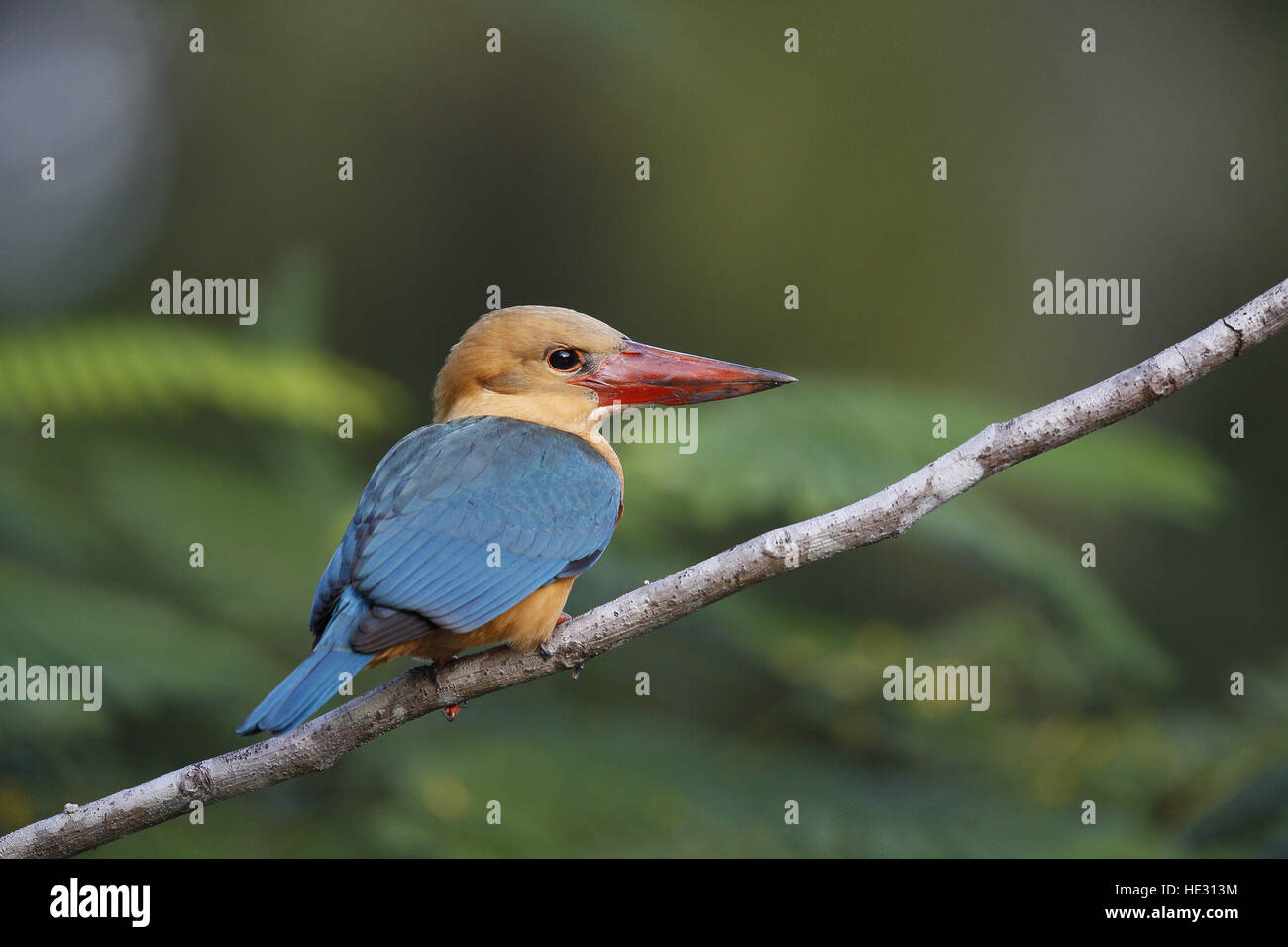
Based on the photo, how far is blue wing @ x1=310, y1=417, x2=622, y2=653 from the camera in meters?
→ 3.09

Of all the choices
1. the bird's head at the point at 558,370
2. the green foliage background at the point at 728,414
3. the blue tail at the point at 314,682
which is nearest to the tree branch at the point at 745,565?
the blue tail at the point at 314,682

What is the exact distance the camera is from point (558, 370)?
13.1ft

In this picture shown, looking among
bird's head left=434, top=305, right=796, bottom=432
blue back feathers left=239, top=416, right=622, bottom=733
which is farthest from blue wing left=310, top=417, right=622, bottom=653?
bird's head left=434, top=305, right=796, bottom=432

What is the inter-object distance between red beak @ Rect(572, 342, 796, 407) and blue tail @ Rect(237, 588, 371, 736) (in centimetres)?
128

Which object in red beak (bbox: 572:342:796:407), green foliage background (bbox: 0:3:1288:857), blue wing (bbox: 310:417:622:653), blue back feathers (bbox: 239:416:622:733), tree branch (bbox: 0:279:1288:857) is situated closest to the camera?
tree branch (bbox: 0:279:1288:857)

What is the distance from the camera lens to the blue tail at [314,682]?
266 cm

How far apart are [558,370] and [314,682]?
1544 mm

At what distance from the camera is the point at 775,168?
8.66 meters

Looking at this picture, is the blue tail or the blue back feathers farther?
the blue back feathers

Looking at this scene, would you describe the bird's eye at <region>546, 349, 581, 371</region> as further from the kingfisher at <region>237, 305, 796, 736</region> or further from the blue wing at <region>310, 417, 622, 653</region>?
the blue wing at <region>310, 417, 622, 653</region>

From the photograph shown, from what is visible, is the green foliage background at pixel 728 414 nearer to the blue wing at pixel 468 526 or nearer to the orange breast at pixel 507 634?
the blue wing at pixel 468 526

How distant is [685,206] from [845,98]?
1.59m

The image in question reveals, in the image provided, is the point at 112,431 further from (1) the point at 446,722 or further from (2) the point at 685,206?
(2) the point at 685,206

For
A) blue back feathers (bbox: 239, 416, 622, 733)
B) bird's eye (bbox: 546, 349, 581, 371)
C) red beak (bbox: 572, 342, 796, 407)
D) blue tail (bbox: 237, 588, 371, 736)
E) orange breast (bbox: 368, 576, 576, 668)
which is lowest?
blue tail (bbox: 237, 588, 371, 736)
